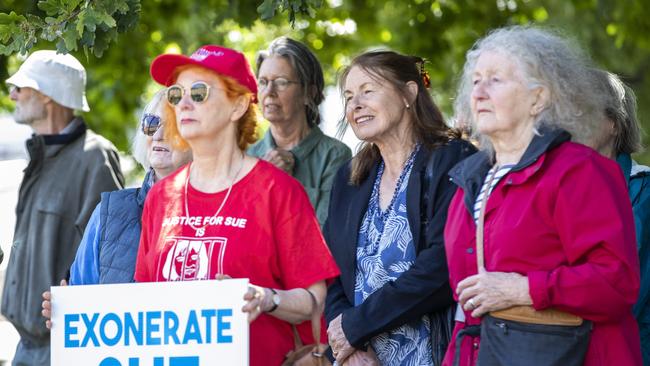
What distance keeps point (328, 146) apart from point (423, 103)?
1.11 m

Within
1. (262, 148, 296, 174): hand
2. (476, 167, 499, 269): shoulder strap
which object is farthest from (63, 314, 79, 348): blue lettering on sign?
(262, 148, 296, 174): hand

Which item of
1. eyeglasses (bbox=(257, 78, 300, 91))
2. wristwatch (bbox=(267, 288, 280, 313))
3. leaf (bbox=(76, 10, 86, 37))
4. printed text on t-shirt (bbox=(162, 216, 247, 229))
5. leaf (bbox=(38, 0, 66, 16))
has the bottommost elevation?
wristwatch (bbox=(267, 288, 280, 313))

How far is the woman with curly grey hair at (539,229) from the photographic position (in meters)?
4.12

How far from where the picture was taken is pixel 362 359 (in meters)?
5.06

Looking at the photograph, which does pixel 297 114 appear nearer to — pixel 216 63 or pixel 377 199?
pixel 377 199

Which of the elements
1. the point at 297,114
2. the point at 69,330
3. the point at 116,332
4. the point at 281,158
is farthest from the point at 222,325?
the point at 297,114

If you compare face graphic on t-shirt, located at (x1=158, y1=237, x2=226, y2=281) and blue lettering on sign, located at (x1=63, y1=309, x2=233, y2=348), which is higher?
face graphic on t-shirt, located at (x1=158, y1=237, x2=226, y2=281)

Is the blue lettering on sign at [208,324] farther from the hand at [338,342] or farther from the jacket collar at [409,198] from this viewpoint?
the jacket collar at [409,198]

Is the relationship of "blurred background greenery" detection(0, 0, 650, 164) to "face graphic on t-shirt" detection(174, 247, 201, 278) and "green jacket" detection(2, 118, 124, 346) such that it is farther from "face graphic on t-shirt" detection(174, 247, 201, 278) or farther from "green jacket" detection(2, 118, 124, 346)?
"face graphic on t-shirt" detection(174, 247, 201, 278)

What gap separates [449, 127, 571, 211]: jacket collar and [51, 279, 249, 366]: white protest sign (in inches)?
34.2

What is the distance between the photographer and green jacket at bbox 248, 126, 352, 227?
6344mm

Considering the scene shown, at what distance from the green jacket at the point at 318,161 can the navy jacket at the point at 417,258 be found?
0.92 m

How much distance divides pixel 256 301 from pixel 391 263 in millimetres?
920

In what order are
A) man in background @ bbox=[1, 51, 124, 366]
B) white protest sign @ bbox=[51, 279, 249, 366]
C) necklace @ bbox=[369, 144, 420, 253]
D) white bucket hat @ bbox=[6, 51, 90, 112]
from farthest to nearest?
1. white bucket hat @ bbox=[6, 51, 90, 112]
2. man in background @ bbox=[1, 51, 124, 366]
3. necklace @ bbox=[369, 144, 420, 253]
4. white protest sign @ bbox=[51, 279, 249, 366]
